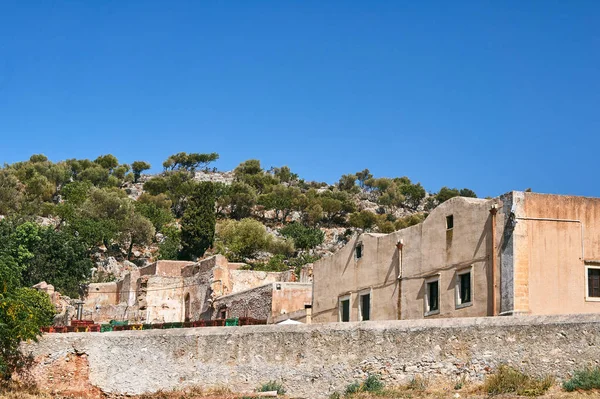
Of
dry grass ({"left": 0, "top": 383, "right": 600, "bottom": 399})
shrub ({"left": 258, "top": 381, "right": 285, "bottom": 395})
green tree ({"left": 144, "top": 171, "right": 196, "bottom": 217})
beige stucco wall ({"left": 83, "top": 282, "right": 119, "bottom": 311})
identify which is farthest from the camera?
green tree ({"left": 144, "top": 171, "right": 196, "bottom": 217})

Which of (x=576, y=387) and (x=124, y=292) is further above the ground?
(x=124, y=292)

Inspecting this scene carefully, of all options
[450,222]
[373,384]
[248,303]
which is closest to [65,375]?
[373,384]

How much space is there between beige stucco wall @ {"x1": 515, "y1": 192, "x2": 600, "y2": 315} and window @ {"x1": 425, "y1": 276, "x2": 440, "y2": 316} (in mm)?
4670

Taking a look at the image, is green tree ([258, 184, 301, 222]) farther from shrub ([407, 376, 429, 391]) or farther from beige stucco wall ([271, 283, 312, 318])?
shrub ([407, 376, 429, 391])

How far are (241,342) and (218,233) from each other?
70.1 meters

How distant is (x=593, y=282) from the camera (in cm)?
3045

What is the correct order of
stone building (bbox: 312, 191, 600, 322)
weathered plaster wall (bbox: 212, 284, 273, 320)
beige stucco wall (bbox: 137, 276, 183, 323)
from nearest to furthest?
stone building (bbox: 312, 191, 600, 322) → weathered plaster wall (bbox: 212, 284, 273, 320) → beige stucco wall (bbox: 137, 276, 183, 323)

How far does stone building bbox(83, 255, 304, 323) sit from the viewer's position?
51781mm

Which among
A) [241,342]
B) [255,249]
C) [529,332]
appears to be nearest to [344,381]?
[241,342]

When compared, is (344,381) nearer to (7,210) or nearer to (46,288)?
(46,288)

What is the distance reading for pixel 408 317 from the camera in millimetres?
35094

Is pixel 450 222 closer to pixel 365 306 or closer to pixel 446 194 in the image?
pixel 365 306

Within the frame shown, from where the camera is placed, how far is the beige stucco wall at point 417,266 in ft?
103

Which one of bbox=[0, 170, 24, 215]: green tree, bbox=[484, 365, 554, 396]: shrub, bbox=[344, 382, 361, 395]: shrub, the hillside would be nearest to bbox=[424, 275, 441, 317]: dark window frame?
bbox=[344, 382, 361, 395]: shrub
